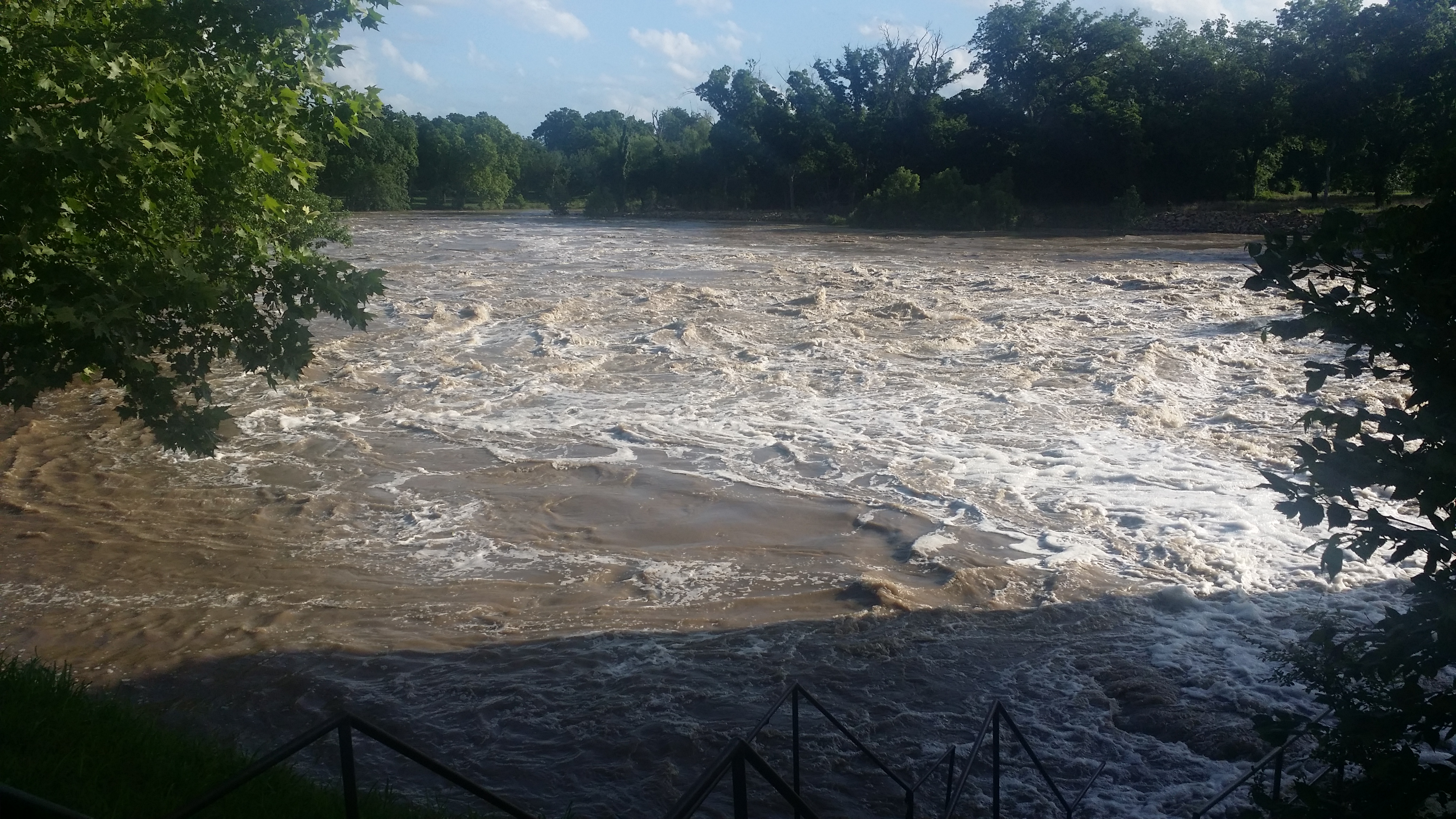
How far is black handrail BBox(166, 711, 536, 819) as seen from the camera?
110 inches

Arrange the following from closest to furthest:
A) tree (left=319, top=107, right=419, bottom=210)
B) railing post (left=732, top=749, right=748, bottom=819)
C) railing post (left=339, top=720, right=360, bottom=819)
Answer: railing post (left=732, top=749, right=748, bottom=819)
railing post (left=339, top=720, right=360, bottom=819)
tree (left=319, top=107, right=419, bottom=210)

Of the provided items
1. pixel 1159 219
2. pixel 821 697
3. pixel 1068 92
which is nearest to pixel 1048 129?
pixel 1068 92

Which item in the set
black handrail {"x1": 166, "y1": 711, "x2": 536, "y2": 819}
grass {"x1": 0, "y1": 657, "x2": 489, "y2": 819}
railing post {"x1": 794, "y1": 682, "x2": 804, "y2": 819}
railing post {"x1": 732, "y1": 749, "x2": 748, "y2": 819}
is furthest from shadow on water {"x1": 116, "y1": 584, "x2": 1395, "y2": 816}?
railing post {"x1": 732, "y1": 749, "x2": 748, "y2": 819}

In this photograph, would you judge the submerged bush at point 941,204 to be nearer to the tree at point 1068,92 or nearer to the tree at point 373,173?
the tree at point 1068,92

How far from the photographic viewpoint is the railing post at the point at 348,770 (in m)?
3.40

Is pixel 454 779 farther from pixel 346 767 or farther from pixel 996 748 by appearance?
pixel 996 748

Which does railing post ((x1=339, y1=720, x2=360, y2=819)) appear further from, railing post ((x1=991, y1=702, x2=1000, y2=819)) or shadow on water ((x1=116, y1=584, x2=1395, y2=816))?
shadow on water ((x1=116, y1=584, x2=1395, y2=816))

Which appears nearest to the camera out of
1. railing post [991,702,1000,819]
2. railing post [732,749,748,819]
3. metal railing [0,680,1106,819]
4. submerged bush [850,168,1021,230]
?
metal railing [0,680,1106,819]

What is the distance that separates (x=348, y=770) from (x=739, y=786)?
53.2 inches

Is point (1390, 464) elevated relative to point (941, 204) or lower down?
lower down

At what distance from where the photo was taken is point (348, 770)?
139 inches

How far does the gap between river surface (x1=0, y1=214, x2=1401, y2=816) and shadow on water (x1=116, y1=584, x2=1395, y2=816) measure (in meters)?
0.04

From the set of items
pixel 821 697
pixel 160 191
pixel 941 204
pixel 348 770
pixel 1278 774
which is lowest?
pixel 821 697

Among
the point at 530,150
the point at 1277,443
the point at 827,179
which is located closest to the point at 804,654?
the point at 1277,443
